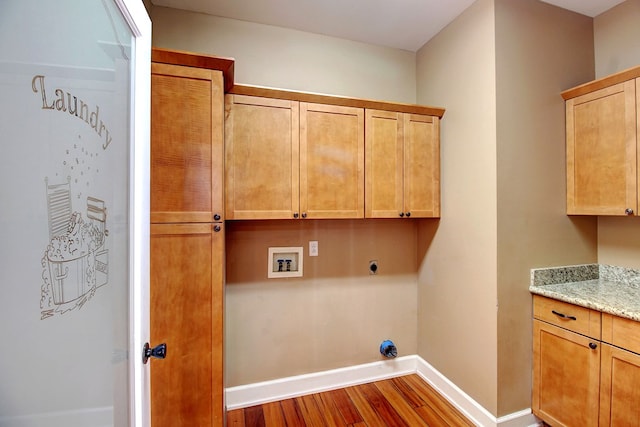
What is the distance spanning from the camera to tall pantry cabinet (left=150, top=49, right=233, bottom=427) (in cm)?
144

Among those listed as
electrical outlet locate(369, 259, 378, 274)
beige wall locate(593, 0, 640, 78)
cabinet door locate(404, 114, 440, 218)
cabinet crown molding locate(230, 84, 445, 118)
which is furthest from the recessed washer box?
beige wall locate(593, 0, 640, 78)

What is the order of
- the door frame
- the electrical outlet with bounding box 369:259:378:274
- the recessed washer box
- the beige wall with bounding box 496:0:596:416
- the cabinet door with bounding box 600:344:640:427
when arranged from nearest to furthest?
the door frame, the cabinet door with bounding box 600:344:640:427, the beige wall with bounding box 496:0:596:416, the recessed washer box, the electrical outlet with bounding box 369:259:378:274

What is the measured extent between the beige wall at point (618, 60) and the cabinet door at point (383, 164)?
57.6 inches

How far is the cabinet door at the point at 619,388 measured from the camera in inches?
55.9

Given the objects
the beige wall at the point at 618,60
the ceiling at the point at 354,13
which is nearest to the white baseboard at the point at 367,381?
the beige wall at the point at 618,60

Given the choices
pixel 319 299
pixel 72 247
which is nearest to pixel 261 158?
pixel 319 299

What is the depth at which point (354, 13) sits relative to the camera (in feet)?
6.89

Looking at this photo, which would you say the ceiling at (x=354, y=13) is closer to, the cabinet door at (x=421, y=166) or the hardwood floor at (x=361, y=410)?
the cabinet door at (x=421, y=166)

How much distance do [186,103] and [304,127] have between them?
2.57 ft

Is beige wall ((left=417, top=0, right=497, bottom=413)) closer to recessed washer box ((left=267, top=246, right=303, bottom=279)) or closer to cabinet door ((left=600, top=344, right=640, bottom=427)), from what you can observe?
cabinet door ((left=600, top=344, right=640, bottom=427))

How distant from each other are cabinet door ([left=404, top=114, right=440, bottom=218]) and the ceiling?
0.73 m

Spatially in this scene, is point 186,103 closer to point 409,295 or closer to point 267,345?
point 267,345

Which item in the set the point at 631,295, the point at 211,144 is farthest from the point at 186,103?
the point at 631,295

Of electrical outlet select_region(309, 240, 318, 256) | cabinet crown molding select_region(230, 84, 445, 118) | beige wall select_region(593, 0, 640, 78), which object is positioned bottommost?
electrical outlet select_region(309, 240, 318, 256)
